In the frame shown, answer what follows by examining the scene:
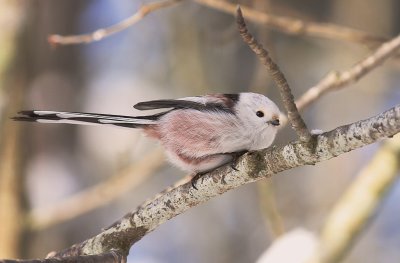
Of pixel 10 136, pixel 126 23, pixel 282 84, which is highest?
pixel 126 23

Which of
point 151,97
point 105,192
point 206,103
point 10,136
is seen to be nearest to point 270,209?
point 206,103

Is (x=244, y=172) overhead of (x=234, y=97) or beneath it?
beneath

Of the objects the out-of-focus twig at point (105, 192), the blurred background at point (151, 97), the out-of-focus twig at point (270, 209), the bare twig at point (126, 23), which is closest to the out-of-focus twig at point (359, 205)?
the out-of-focus twig at point (270, 209)

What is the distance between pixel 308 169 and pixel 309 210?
3.53ft

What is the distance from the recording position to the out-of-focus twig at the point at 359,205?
11.8 ft

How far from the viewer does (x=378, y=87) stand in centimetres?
566

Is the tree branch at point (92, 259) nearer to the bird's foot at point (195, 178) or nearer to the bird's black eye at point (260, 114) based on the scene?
the bird's foot at point (195, 178)

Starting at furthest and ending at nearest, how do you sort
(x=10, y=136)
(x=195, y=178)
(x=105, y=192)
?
(x=105, y=192) → (x=10, y=136) → (x=195, y=178)

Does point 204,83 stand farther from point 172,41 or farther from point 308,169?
point 308,169

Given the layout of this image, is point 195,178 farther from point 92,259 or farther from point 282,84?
point 282,84

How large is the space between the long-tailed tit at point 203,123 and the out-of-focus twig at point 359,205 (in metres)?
1.09

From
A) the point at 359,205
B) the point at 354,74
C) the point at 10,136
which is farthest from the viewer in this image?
the point at 10,136

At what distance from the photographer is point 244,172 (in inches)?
88.0

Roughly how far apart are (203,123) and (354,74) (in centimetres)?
89
